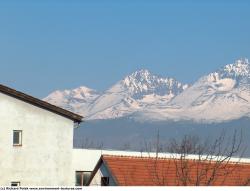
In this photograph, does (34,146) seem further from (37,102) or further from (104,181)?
(104,181)

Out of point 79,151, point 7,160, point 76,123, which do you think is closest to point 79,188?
point 7,160

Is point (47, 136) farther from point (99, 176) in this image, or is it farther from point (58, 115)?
point (99, 176)

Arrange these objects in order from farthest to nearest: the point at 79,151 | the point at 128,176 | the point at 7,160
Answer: the point at 79,151
the point at 128,176
the point at 7,160

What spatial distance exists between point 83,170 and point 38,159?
13908 millimetres

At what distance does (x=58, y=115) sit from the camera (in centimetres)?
4416

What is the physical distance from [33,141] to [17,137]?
93cm

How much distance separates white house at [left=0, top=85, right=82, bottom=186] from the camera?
41.9 meters

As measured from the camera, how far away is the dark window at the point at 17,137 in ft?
139

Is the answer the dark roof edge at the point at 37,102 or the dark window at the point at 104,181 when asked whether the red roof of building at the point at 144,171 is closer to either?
the dark window at the point at 104,181

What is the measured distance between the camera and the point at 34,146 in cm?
4303

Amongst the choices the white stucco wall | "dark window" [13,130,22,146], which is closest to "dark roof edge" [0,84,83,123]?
the white stucco wall

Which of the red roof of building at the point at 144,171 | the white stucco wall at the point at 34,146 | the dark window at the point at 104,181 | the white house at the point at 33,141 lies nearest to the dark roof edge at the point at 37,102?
the white house at the point at 33,141

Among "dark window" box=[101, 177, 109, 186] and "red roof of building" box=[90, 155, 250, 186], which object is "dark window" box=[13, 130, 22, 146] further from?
"dark window" box=[101, 177, 109, 186]

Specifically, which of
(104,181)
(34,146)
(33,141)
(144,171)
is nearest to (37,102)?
(33,141)
